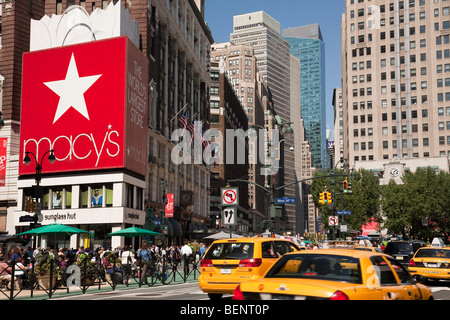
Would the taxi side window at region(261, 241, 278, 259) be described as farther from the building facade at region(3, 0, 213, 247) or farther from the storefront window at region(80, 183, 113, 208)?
the storefront window at region(80, 183, 113, 208)

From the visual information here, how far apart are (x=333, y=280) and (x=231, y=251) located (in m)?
7.93

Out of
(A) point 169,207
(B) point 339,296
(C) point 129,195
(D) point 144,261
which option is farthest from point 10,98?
(B) point 339,296

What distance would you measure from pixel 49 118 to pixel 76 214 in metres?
10.6

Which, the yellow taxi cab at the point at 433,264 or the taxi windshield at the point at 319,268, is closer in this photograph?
the taxi windshield at the point at 319,268

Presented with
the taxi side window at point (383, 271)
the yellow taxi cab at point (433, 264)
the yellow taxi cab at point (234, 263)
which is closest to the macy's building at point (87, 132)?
the yellow taxi cab at point (433, 264)

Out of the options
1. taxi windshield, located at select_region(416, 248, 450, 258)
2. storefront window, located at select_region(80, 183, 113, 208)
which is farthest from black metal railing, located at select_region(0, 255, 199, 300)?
storefront window, located at select_region(80, 183, 113, 208)

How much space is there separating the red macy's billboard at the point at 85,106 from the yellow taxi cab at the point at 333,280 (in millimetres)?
44624

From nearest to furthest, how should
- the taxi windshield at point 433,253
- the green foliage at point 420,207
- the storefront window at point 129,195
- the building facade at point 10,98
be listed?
the taxi windshield at point 433,253, the storefront window at point 129,195, the building facade at point 10,98, the green foliage at point 420,207

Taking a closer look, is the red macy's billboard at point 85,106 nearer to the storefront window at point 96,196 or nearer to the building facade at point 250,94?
the storefront window at point 96,196

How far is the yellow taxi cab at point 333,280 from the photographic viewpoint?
6.91 meters

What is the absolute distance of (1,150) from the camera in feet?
185

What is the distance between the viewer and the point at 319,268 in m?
7.89
